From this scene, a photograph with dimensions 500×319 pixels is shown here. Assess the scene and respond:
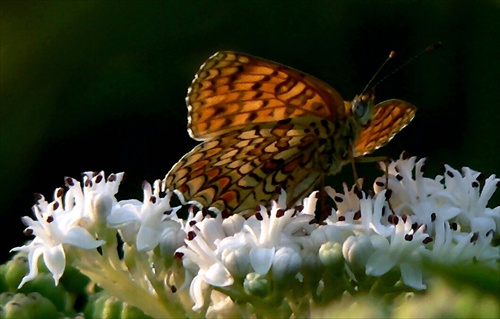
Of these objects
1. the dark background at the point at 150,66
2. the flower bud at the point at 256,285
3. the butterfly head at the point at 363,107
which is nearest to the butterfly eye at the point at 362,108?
the butterfly head at the point at 363,107

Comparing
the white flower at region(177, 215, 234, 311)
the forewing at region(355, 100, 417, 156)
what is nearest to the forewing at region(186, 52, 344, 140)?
the forewing at region(355, 100, 417, 156)

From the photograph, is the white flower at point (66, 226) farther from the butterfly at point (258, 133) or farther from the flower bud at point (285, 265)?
the flower bud at point (285, 265)

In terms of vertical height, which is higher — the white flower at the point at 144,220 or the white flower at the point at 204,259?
the white flower at the point at 144,220

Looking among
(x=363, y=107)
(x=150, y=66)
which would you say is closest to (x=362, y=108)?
(x=363, y=107)

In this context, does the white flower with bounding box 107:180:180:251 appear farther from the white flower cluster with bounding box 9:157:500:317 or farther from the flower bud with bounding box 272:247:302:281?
the flower bud with bounding box 272:247:302:281

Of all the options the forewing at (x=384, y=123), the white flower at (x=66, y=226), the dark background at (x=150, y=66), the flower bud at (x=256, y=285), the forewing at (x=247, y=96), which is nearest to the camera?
the flower bud at (x=256, y=285)

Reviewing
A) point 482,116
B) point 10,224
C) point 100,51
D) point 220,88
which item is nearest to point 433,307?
point 220,88
